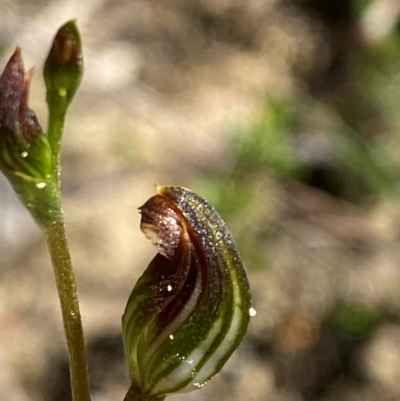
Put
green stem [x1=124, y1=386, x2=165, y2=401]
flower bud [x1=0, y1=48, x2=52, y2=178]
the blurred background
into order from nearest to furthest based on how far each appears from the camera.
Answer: flower bud [x1=0, y1=48, x2=52, y2=178], green stem [x1=124, y1=386, x2=165, y2=401], the blurred background

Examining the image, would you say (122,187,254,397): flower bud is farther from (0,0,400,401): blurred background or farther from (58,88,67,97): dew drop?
(0,0,400,401): blurred background

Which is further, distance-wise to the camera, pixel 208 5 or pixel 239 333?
pixel 208 5

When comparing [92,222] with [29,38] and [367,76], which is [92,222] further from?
[367,76]

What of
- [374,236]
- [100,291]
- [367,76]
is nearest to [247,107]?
[367,76]

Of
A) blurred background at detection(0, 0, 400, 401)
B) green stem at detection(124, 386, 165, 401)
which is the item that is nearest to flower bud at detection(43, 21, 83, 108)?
green stem at detection(124, 386, 165, 401)

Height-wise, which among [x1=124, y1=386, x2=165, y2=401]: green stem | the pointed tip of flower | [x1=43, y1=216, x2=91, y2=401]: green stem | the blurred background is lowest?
the blurred background
